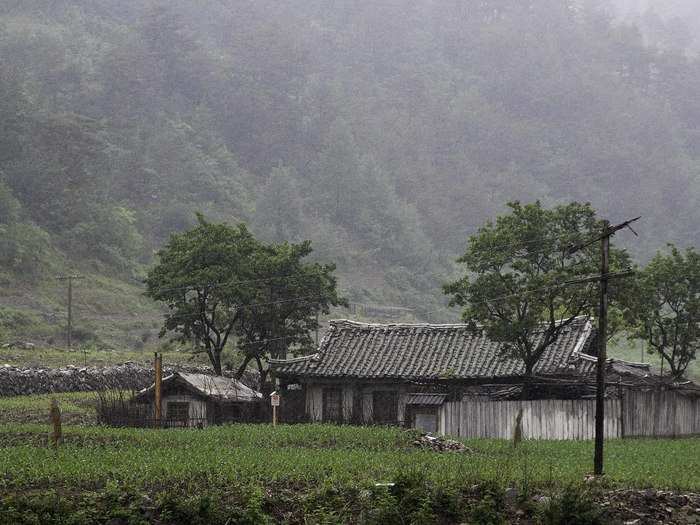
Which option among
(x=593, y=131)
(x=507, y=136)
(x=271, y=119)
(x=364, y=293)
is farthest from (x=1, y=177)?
(x=593, y=131)

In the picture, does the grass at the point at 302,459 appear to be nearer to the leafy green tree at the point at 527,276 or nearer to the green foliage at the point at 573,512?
the green foliage at the point at 573,512

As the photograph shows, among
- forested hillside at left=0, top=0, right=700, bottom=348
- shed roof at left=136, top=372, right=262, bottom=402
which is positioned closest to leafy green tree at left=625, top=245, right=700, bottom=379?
shed roof at left=136, top=372, right=262, bottom=402

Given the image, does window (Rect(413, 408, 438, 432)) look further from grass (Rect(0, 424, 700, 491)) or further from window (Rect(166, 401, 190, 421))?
window (Rect(166, 401, 190, 421))

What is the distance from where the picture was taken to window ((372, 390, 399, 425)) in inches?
1857

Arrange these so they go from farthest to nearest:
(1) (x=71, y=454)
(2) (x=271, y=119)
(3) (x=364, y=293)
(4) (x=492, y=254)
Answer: (2) (x=271, y=119) < (3) (x=364, y=293) < (4) (x=492, y=254) < (1) (x=71, y=454)

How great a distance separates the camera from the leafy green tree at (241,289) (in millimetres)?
54531

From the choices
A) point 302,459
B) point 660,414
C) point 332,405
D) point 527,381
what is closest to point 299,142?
point 332,405

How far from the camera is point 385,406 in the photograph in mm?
47625

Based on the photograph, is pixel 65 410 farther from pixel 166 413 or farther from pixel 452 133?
pixel 452 133

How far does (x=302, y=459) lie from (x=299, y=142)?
126342mm

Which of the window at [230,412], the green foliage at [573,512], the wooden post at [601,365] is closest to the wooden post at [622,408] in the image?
the wooden post at [601,365]

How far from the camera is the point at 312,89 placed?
164125mm

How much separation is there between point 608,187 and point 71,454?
14679 cm

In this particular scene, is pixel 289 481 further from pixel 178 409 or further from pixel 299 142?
pixel 299 142
